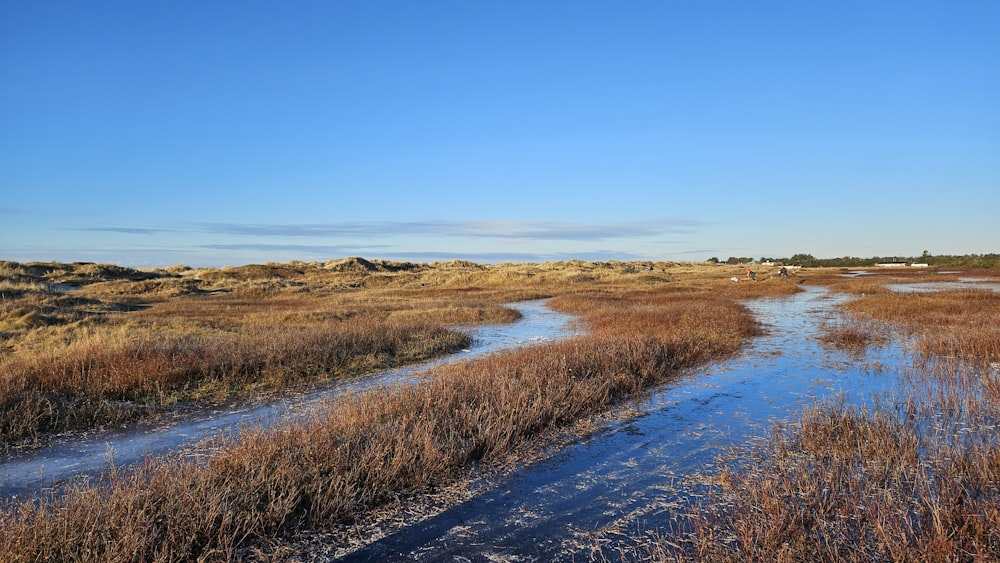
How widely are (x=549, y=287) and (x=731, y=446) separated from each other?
44.2 m

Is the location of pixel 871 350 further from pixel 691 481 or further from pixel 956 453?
pixel 691 481

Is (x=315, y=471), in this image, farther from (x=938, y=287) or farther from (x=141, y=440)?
(x=938, y=287)

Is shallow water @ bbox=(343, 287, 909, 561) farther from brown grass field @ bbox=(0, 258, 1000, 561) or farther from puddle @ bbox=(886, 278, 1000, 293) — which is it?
puddle @ bbox=(886, 278, 1000, 293)

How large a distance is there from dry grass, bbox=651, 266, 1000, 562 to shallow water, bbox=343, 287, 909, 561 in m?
0.57

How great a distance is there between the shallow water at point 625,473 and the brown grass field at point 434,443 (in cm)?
56

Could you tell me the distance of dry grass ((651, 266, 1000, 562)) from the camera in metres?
4.64

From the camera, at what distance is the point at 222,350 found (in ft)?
45.9

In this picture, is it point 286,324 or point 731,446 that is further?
point 286,324

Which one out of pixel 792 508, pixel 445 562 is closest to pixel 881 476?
pixel 792 508

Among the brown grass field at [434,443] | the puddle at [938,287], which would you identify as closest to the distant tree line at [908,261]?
the puddle at [938,287]

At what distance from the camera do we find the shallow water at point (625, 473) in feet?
17.5

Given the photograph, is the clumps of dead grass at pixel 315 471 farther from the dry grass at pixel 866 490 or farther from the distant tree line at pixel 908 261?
the distant tree line at pixel 908 261

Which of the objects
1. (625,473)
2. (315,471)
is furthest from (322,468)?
(625,473)

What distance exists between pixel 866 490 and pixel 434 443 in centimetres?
477
